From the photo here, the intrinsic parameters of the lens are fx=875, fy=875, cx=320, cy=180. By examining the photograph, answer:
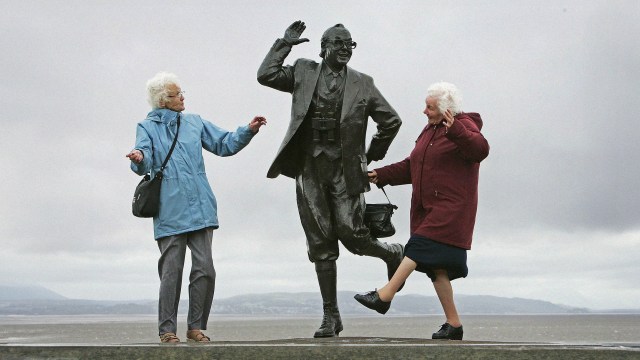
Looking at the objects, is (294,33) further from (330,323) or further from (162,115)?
(330,323)

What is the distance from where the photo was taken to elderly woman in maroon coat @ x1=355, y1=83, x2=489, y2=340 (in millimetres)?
8234

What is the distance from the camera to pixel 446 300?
8453 mm

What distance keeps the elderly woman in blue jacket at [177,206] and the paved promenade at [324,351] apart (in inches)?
65.6

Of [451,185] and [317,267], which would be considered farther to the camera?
[317,267]

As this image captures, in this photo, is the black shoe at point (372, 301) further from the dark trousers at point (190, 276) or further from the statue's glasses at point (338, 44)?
the statue's glasses at point (338, 44)

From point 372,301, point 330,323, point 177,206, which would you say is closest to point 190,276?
point 177,206

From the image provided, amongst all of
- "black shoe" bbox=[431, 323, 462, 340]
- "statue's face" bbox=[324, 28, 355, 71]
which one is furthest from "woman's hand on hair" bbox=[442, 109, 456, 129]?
"black shoe" bbox=[431, 323, 462, 340]

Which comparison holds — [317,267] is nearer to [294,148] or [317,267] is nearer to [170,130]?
[294,148]

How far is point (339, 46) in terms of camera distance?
9.17 meters

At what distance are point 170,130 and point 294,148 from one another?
4.53 ft

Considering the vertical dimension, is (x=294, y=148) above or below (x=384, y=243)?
above

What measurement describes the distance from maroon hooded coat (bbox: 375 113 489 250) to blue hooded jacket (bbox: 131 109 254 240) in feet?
5.99

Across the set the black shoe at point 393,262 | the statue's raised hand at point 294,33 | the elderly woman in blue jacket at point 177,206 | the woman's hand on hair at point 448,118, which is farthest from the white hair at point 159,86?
the black shoe at point 393,262

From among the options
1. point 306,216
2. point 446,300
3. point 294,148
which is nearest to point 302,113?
point 294,148
